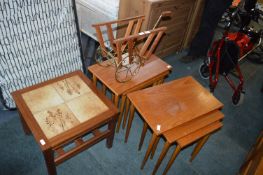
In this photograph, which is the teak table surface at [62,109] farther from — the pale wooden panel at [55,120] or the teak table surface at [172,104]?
the teak table surface at [172,104]

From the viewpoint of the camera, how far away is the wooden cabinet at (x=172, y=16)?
2.33 meters

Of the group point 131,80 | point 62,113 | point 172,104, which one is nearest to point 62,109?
point 62,113

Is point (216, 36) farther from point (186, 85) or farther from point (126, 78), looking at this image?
point (126, 78)

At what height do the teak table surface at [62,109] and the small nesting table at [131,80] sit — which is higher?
the small nesting table at [131,80]

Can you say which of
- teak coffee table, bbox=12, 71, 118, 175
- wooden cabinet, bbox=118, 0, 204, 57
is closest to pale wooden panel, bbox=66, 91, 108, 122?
teak coffee table, bbox=12, 71, 118, 175

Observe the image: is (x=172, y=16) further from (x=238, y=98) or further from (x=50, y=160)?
(x=50, y=160)

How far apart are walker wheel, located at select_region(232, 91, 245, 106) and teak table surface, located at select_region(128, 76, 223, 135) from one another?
0.91 meters

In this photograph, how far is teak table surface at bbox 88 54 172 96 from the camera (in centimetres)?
172

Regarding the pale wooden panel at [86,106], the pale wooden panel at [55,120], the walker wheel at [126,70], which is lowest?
the pale wooden panel at [55,120]

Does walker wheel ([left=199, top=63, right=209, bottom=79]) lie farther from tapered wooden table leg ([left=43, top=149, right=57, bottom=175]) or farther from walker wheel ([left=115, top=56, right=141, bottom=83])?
tapered wooden table leg ([left=43, top=149, right=57, bottom=175])

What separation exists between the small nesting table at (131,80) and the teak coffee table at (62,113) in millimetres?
99

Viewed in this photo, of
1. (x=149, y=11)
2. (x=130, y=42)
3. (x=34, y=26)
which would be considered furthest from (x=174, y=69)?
(x=34, y=26)

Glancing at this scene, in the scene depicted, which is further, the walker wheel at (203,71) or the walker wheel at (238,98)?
the walker wheel at (203,71)

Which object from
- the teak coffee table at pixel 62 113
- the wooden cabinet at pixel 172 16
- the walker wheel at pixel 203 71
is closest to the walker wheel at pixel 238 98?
the walker wheel at pixel 203 71
